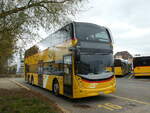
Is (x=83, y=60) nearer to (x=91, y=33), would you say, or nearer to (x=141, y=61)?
(x=91, y=33)

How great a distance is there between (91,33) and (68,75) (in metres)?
A: 2.47

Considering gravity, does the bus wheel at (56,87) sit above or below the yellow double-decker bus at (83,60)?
below

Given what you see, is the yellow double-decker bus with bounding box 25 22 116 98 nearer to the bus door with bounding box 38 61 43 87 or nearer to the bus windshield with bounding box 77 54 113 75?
the bus windshield with bounding box 77 54 113 75

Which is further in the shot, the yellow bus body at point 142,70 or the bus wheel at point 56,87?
the yellow bus body at point 142,70

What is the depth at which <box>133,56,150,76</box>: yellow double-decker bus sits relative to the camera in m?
20.3

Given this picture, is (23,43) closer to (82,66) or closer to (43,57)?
(43,57)

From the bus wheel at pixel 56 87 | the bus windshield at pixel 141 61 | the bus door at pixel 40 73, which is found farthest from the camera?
the bus windshield at pixel 141 61

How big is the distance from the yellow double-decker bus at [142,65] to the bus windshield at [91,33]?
1356 cm

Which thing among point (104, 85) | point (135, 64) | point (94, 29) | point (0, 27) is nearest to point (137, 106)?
point (104, 85)

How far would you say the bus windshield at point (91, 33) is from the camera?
8.02m

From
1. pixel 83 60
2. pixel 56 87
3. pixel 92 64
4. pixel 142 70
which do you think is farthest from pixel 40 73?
pixel 142 70

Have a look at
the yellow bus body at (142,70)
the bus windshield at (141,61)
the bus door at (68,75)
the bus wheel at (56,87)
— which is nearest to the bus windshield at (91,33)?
the bus door at (68,75)

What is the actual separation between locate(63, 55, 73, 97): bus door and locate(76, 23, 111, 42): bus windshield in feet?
4.08

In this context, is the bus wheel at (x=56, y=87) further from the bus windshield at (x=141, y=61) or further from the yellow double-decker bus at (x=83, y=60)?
the bus windshield at (x=141, y=61)
